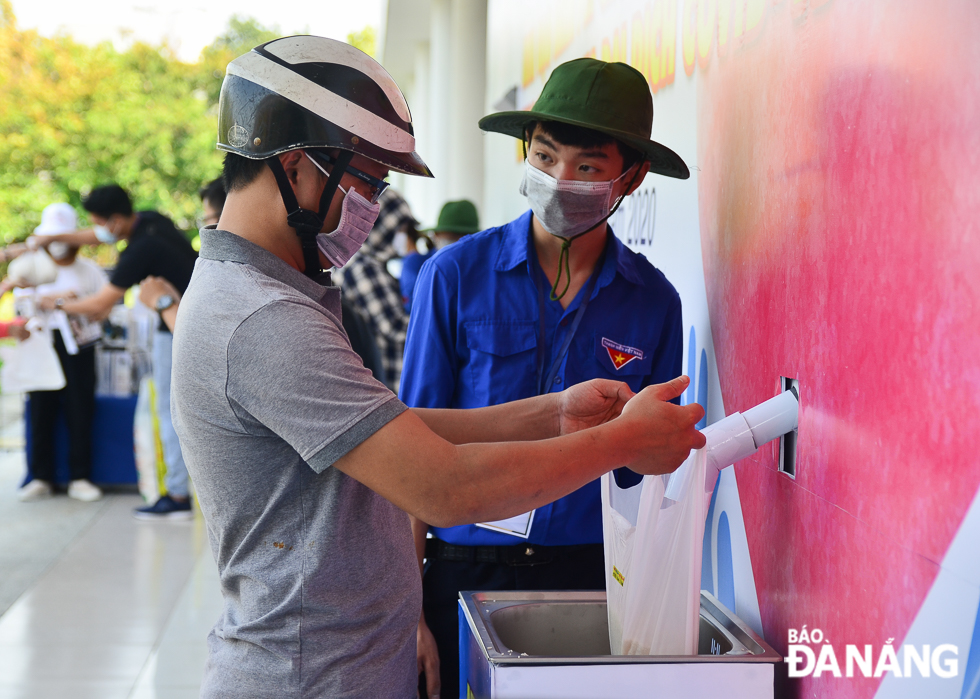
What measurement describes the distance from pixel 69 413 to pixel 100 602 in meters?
2.06

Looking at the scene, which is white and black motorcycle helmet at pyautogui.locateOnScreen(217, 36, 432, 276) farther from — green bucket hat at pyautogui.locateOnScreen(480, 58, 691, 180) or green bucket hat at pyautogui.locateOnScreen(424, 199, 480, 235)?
green bucket hat at pyautogui.locateOnScreen(424, 199, 480, 235)

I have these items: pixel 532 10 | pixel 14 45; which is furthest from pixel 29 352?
pixel 14 45

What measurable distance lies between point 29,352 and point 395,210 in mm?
2526

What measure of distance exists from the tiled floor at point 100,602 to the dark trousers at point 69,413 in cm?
26

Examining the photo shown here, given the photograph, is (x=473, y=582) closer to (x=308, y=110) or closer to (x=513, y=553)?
(x=513, y=553)

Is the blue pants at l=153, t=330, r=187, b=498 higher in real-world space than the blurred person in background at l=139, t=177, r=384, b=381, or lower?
lower

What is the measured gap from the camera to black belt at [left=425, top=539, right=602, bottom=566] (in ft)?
6.03

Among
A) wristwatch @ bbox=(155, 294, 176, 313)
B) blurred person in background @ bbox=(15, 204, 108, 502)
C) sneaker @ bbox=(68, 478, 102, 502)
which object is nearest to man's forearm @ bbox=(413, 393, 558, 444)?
wristwatch @ bbox=(155, 294, 176, 313)

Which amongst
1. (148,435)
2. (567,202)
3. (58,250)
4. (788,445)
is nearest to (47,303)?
(58,250)

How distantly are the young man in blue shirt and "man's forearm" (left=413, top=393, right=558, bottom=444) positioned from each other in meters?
0.18

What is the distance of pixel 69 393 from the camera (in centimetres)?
599

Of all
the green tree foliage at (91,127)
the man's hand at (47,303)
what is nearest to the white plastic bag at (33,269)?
the man's hand at (47,303)

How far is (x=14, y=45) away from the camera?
18000 mm

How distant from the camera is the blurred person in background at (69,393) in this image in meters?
5.94
